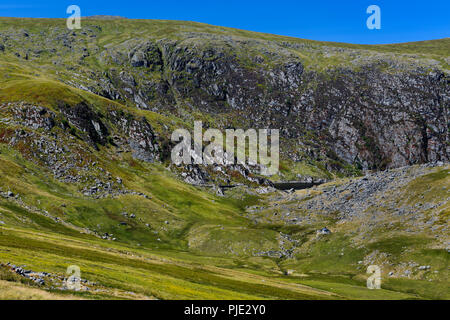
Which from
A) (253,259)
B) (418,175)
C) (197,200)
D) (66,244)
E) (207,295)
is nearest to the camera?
(207,295)

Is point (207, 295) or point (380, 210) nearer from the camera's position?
point (207, 295)

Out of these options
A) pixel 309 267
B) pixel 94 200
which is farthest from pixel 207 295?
pixel 94 200

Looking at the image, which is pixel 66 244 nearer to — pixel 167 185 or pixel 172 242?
pixel 172 242

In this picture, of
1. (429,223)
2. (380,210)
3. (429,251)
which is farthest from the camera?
(380,210)

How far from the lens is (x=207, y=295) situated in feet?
181

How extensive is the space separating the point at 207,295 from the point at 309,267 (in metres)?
64.5

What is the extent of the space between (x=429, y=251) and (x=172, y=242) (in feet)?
274

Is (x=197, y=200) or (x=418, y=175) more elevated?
(x=418, y=175)

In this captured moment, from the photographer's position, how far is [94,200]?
5866 inches

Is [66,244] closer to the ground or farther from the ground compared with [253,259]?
farther from the ground
